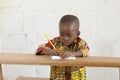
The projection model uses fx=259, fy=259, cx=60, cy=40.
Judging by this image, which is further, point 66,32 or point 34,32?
point 34,32

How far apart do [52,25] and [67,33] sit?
87cm

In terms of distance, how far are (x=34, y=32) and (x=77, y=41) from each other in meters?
0.92

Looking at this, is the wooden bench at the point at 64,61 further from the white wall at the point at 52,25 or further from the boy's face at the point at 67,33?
the white wall at the point at 52,25

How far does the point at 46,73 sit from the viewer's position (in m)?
2.38

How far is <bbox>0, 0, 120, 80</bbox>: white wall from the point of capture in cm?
218

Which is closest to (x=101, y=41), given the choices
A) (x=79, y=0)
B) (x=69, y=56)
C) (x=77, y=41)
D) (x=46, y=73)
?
(x=79, y=0)

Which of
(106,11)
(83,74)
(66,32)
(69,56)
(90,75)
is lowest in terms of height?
(90,75)

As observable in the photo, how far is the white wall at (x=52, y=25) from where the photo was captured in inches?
85.7

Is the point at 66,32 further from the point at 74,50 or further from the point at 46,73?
the point at 46,73

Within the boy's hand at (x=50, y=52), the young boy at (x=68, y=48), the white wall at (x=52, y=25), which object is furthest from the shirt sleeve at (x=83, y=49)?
the white wall at (x=52, y=25)

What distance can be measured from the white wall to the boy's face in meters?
0.79

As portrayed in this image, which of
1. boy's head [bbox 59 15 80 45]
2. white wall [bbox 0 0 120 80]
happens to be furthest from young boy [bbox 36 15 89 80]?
white wall [bbox 0 0 120 80]

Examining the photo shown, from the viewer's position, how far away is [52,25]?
2.29 metres

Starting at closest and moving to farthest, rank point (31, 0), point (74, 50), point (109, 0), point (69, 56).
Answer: point (69, 56) < point (74, 50) < point (109, 0) < point (31, 0)
